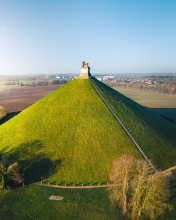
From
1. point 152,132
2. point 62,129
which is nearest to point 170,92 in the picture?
point 152,132

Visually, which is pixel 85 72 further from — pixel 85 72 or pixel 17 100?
pixel 17 100

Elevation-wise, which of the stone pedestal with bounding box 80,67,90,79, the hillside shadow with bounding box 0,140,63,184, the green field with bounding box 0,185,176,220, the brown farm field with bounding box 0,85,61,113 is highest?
the stone pedestal with bounding box 80,67,90,79

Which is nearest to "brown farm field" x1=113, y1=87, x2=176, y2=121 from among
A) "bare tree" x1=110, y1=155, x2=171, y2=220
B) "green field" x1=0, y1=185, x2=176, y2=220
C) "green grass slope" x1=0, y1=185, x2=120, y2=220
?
"bare tree" x1=110, y1=155, x2=171, y2=220

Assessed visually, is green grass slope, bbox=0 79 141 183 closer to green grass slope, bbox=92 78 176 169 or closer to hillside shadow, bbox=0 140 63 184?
hillside shadow, bbox=0 140 63 184

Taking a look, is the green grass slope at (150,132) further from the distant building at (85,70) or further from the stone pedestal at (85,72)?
the distant building at (85,70)

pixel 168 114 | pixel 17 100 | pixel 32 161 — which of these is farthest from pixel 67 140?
pixel 17 100

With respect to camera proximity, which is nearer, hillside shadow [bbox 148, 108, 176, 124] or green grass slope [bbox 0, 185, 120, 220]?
green grass slope [bbox 0, 185, 120, 220]

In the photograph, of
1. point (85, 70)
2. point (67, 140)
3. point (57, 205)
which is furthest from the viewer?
point (85, 70)

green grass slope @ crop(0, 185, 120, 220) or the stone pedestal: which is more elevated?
the stone pedestal
